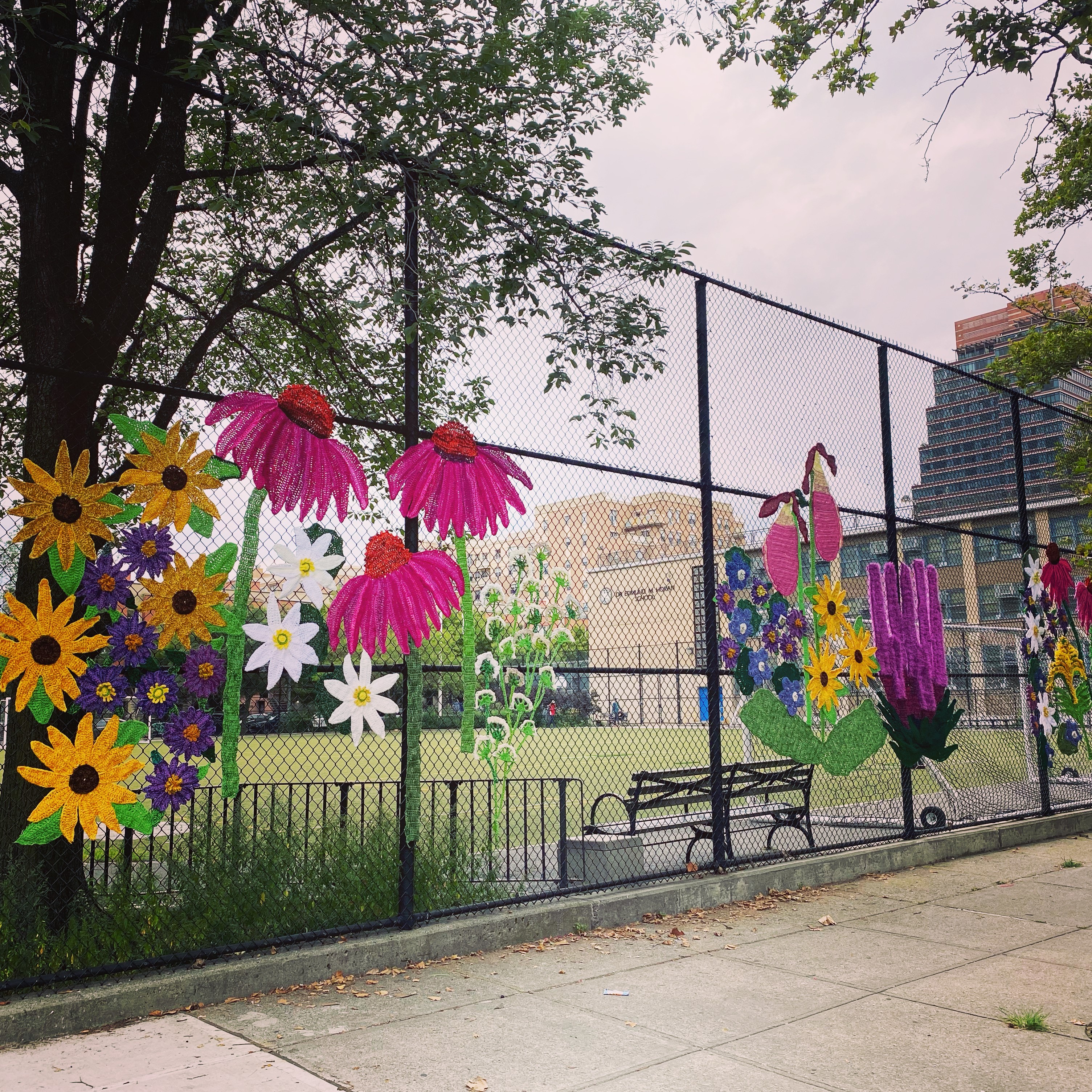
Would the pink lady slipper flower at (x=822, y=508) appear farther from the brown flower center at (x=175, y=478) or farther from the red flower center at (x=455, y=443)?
the brown flower center at (x=175, y=478)

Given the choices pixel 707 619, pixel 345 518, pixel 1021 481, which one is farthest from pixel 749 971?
pixel 1021 481

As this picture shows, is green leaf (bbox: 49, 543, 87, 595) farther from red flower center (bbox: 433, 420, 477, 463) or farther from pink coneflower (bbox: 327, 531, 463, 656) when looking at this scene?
red flower center (bbox: 433, 420, 477, 463)

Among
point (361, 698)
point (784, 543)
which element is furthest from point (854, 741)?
point (361, 698)

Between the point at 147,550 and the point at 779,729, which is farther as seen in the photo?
the point at 779,729

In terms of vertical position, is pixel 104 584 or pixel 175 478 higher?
pixel 175 478

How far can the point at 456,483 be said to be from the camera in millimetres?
6016

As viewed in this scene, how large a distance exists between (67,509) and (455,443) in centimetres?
228

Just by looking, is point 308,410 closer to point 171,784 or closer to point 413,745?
point 413,745

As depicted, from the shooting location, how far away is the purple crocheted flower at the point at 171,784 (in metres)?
4.66

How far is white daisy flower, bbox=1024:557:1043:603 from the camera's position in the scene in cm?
1100

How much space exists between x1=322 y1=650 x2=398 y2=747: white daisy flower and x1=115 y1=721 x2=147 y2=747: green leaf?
40.3 inches

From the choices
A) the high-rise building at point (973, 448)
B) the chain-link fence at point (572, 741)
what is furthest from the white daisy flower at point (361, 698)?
the high-rise building at point (973, 448)

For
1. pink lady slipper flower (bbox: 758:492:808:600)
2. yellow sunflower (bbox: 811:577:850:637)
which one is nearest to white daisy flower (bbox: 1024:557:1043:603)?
yellow sunflower (bbox: 811:577:850:637)

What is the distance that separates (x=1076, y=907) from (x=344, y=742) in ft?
16.9
